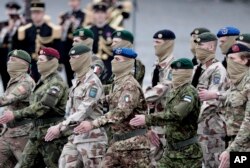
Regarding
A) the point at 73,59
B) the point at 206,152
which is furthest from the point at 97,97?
the point at 206,152

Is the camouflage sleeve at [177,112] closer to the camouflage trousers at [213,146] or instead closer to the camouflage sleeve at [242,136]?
the camouflage sleeve at [242,136]

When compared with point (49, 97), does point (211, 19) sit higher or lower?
lower

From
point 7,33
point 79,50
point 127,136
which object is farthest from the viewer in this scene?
point 7,33

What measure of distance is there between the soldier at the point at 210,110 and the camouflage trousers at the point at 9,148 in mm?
2060

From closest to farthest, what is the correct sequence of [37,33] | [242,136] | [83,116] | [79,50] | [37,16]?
[242,136]
[83,116]
[79,50]
[37,16]
[37,33]

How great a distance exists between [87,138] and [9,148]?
1.29 meters

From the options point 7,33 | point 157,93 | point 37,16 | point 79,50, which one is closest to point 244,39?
point 157,93

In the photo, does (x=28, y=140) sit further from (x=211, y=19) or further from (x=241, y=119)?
(x=211, y=19)

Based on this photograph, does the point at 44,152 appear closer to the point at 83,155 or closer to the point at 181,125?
the point at 83,155

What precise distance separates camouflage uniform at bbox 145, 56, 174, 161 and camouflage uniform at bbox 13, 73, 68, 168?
966 millimetres

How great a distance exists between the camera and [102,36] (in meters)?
19.7

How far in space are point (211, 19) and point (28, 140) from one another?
65.7 feet

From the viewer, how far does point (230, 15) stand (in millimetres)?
34156

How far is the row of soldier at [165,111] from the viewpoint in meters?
12.2
